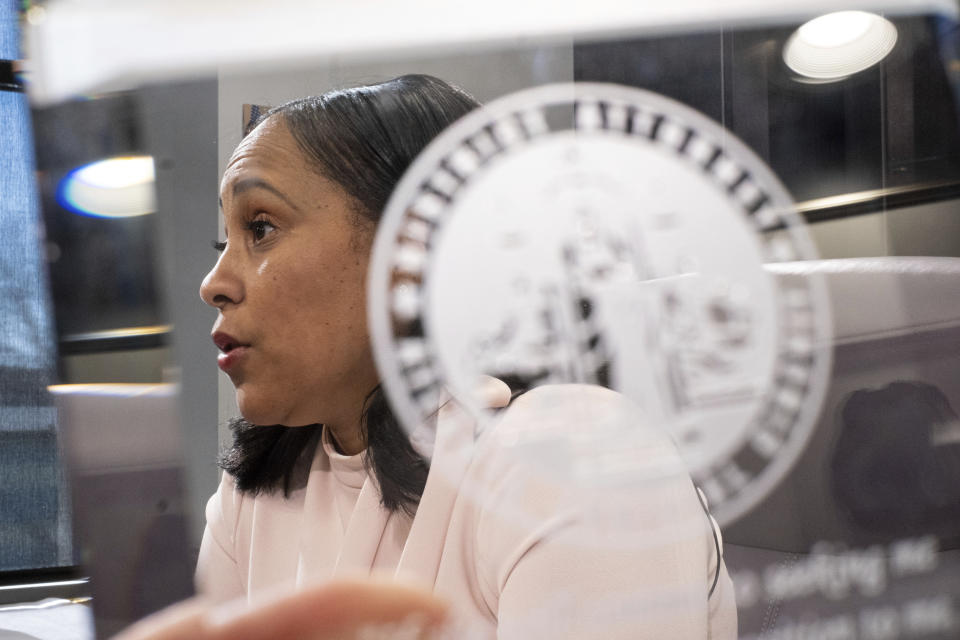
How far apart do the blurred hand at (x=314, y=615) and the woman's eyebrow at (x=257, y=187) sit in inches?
6.5

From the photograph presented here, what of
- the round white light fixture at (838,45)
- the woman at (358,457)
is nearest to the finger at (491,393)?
the woman at (358,457)

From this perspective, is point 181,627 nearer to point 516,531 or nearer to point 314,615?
point 314,615

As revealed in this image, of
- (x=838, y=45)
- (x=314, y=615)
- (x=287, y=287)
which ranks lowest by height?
(x=314, y=615)

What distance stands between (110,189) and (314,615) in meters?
0.22

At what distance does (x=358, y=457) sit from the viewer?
409 mm

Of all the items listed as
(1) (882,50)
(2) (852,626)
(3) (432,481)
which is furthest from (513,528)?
(1) (882,50)

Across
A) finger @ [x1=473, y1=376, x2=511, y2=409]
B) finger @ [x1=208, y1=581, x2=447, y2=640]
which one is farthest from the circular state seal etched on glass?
finger @ [x1=208, y1=581, x2=447, y2=640]

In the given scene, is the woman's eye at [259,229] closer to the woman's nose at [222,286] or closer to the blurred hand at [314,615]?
the woman's nose at [222,286]

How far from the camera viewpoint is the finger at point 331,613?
0.99 feet

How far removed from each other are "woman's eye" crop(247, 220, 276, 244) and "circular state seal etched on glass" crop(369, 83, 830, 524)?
2.0 inches

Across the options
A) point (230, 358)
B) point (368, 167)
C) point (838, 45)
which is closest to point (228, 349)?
point (230, 358)

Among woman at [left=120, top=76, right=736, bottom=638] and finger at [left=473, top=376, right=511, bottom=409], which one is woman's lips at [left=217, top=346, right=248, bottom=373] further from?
finger at [left=473, top=376, right=511, bottom=409]

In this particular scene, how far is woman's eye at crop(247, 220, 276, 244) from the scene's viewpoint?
0.38 metres

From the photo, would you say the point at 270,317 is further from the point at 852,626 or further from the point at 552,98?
the point at 852,626
